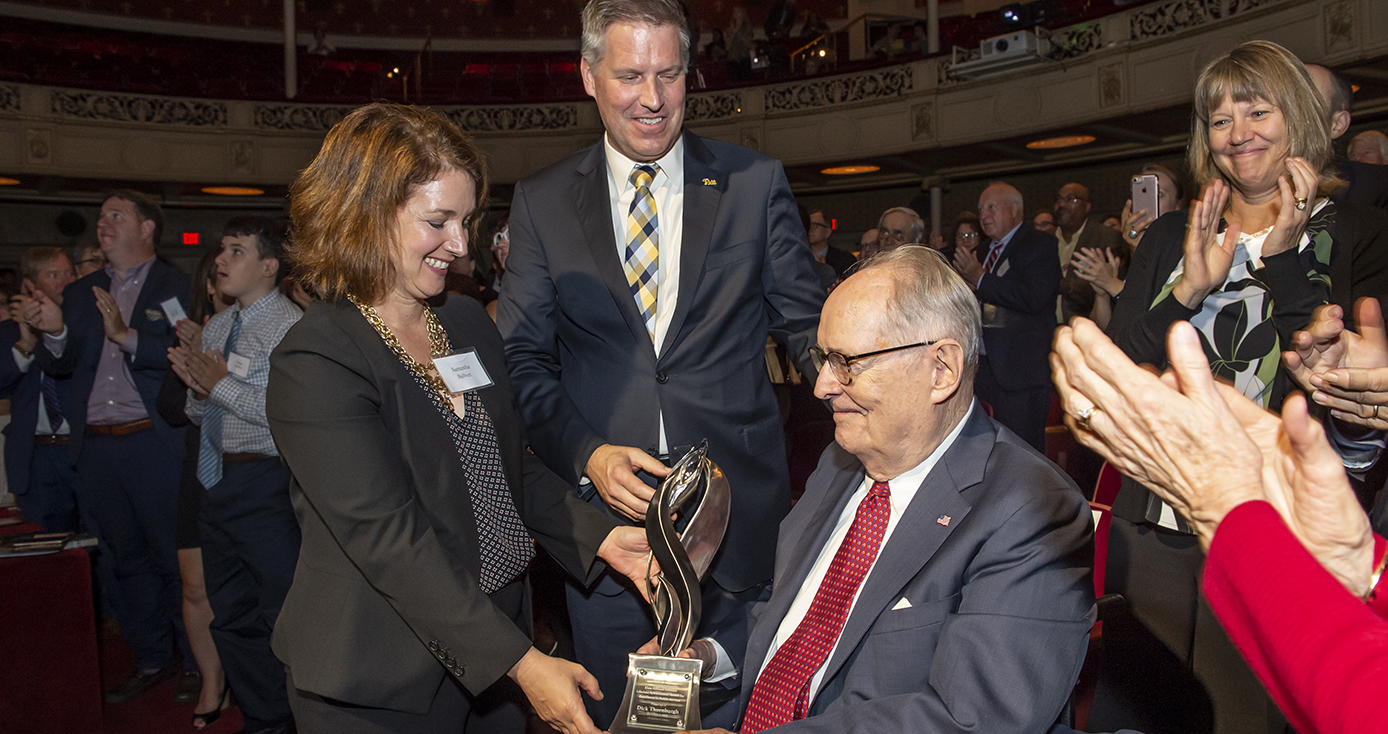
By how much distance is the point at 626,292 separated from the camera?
5.65ft

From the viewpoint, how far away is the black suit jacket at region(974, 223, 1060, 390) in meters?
4.31

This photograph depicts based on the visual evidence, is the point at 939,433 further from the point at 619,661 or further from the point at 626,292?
the point at 619,661

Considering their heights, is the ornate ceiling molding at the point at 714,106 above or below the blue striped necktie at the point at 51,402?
above

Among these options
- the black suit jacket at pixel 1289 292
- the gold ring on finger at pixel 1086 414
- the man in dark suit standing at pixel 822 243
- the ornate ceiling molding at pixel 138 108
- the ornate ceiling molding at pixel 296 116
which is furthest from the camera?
the ornate ceiling molding at pixel 296 116

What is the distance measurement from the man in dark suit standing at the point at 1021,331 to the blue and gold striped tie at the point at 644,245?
2.88 meters

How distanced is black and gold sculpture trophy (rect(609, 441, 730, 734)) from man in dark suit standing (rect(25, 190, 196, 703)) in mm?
2736

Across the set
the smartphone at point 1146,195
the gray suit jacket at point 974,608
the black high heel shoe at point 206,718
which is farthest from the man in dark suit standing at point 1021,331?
the black high heel shoe at point 206,718

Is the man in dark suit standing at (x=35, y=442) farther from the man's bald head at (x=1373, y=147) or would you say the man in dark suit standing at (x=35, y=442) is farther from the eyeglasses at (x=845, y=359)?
the man's bald head at (x=1373, y=147)

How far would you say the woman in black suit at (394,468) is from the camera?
135 cm

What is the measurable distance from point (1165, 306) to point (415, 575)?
151 centimetres

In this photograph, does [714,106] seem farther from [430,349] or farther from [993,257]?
[430,349]

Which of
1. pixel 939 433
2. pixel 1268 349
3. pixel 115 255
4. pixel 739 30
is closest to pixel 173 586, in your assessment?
pixel 115 255

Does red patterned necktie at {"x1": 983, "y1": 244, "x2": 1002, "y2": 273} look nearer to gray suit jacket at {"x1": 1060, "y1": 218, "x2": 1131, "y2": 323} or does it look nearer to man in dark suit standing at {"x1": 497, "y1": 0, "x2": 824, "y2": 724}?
gray suit jacket at {"x1": 1060, "y1": 218, "x2": 1131, "y2": 323}

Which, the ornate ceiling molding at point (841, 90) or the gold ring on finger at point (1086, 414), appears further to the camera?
the ornate ceiling molding at point (841, 90)
